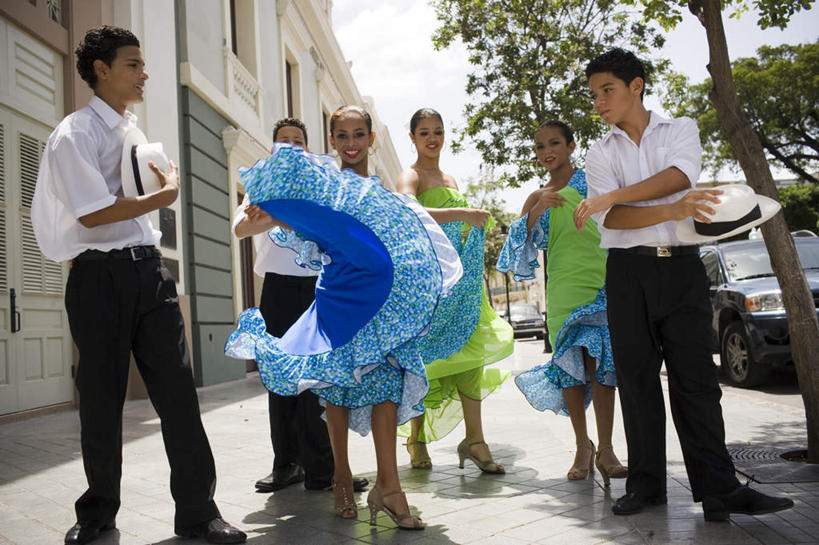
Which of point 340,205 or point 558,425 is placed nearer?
point 340,205

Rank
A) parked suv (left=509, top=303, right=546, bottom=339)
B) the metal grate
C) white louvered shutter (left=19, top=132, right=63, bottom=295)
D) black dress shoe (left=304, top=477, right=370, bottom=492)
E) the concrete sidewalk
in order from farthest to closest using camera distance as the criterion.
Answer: parked suv (left=509, top=303, right=546, bottom=339) < white louvered shutter (left=19, top=132, right=63, bottom=295) < the metal grate < black dress shoe (left=304, top=477, right=370, bottom=492) < the concrete sidewalk

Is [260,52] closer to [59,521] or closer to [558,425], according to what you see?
[558,425]

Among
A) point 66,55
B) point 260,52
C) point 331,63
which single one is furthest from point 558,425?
point 331,63

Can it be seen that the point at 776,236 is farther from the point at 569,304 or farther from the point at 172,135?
the point at 172,135

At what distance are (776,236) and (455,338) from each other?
6.55 ft

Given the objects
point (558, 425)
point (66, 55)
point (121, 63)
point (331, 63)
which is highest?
point (331, 63)

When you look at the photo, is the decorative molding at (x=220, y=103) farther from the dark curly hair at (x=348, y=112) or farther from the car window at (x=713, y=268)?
the car window at (x=713, y=268)

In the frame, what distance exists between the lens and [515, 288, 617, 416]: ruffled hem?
4309 mm

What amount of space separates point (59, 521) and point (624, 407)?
9.35 feet

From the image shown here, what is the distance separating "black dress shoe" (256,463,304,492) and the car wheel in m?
6.31

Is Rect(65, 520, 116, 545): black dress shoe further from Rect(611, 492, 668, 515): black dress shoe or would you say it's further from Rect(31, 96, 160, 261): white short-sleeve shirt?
Rect(611, 492, 668, 515): black dress shoe

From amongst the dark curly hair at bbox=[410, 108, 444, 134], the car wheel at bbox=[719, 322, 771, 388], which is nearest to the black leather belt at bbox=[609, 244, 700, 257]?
the dark curly hair at bbox=[410, 108, 444, 134]

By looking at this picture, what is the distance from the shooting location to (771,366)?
869 centimetres

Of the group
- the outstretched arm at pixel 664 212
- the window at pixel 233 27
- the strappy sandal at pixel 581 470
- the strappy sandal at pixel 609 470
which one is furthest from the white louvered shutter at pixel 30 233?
the window at pixel 233 27
